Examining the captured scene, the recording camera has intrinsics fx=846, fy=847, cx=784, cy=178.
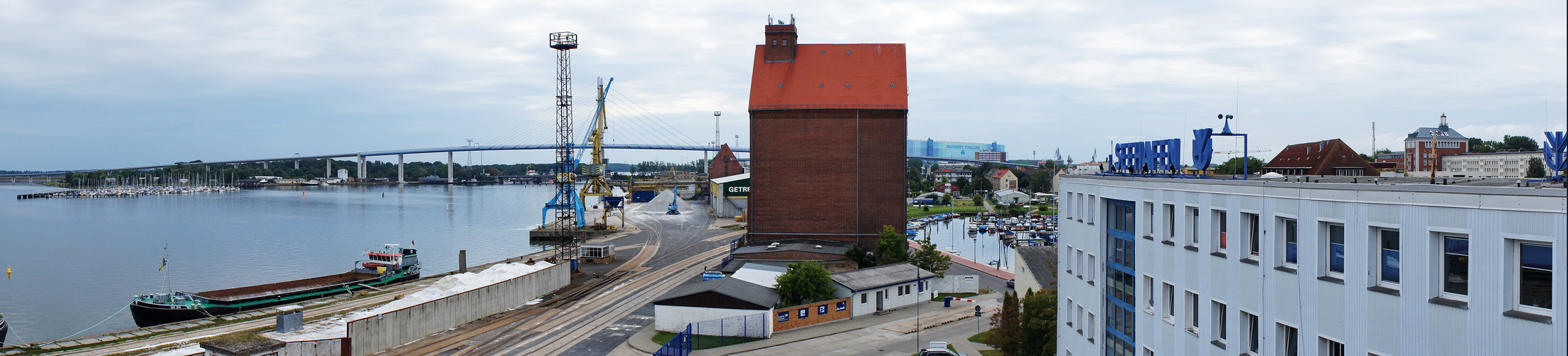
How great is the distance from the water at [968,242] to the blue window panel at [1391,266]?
2086 inches

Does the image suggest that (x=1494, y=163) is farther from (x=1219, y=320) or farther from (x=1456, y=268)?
(x=1456, y=268)

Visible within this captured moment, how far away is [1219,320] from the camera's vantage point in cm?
1316

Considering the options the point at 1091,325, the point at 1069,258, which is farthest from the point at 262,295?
the point at 1091,325

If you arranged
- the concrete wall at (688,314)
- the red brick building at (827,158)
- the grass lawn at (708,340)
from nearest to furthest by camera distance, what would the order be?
the grass lawn at (708,340) < the concrete wall at (688,314) < the red brick building at (827,158)

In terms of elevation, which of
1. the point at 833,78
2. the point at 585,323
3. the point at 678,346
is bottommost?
the point at 585,323

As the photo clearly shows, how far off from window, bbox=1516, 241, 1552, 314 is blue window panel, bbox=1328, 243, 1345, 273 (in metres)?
1.87

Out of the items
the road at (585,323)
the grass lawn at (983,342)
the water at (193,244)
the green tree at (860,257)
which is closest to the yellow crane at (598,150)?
the water at (193,244)

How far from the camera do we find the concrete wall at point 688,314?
30.6m

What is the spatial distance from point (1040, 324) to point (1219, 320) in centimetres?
1106

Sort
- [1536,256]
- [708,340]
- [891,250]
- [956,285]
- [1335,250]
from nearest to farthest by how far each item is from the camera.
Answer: [1536,256] < [1335,250] < [708,340] < [956,285] < [891,250]

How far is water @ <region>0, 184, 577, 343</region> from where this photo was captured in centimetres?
4625

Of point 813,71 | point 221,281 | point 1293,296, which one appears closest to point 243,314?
point 221,281

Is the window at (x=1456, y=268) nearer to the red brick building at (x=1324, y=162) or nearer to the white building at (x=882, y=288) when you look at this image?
the red brick building at (x=1324, y=162)

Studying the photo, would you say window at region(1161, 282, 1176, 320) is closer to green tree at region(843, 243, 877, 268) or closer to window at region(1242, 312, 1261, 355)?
window at region(1242, 312, 1261, 355)
